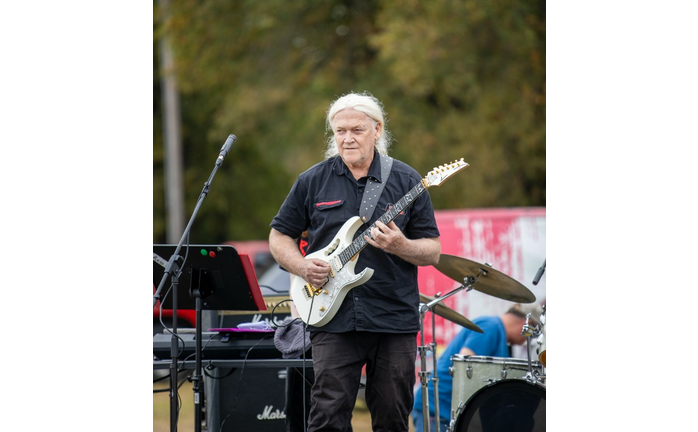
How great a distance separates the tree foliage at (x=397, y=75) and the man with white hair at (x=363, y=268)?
8351mm

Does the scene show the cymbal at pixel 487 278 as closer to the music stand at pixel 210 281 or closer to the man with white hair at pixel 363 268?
the man with white hair at pixel 363 268

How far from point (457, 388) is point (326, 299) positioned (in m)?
1.28

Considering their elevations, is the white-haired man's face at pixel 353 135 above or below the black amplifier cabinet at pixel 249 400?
above

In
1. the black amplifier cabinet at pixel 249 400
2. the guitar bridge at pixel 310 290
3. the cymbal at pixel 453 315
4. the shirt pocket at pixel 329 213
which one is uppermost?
the shirt pocket at pixel 329 213

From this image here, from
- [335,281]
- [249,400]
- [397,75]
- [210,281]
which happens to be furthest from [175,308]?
[397,75]

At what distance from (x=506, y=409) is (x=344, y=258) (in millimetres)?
1390

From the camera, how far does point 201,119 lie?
18.1m

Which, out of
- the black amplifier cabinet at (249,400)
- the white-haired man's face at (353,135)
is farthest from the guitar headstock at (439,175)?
the black amplifier cabinet at (249,400)

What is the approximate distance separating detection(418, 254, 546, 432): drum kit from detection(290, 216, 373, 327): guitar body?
74 centimetres

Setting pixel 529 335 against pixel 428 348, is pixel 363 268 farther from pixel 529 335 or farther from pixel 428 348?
pixel 529 335

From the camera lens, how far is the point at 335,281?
400 cm

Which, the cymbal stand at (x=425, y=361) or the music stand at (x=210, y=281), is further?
the cymbal stand at (x=425, y=361)

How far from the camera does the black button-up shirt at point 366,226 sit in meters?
3.97
